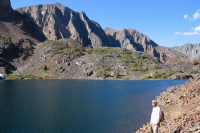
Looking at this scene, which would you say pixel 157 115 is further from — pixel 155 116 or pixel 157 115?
pixel 155 116

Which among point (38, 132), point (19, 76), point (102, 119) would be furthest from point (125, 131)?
point (19, 76)

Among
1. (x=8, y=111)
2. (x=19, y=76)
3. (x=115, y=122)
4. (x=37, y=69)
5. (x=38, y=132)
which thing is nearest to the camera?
(x=38, y=132)

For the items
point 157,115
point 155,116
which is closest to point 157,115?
point 157,115

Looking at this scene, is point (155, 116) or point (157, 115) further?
point (155, 116)

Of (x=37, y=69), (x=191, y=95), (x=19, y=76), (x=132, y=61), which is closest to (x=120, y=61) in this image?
(x=132, y=61)

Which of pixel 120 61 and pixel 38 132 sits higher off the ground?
pixel 120 61

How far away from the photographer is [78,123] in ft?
125

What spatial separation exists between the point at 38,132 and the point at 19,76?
15475cm

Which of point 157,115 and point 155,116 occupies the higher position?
point 157,115

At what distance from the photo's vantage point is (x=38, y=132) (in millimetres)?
32938

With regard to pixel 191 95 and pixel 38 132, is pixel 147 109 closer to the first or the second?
pixel 191 95

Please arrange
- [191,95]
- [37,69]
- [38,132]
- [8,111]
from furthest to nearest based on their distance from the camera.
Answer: [37,69] → [8,111] → [191,95] → [38,132]

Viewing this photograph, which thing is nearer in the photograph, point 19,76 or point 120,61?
point 19,76

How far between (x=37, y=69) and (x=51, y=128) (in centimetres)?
16196
